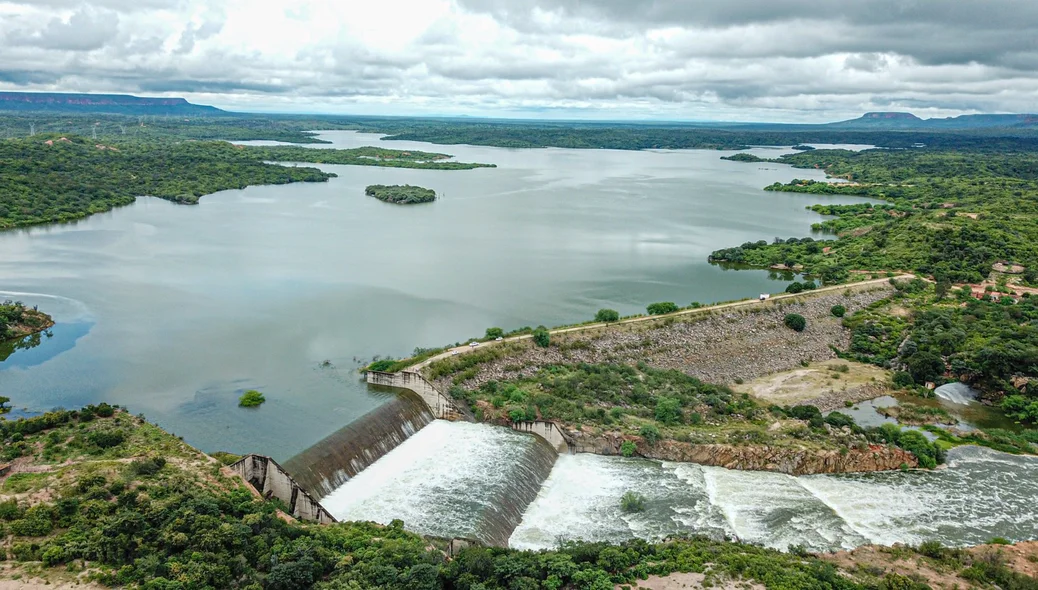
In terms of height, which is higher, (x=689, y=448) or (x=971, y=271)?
(x=971, y=271)

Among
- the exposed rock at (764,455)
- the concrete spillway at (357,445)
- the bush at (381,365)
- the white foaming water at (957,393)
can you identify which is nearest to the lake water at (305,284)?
the bush at (381,365)

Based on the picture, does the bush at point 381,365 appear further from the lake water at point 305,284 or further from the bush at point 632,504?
the bush at point 632,504

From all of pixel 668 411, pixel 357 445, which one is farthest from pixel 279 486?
pixel 668 411

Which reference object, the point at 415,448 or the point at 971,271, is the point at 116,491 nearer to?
the point at 415,448

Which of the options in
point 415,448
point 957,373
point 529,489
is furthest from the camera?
point 957,373

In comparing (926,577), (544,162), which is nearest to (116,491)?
(926,577)

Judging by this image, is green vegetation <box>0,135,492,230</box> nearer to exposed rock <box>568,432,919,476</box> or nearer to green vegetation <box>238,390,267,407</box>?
green vegetation <box>238,390,267,407</box>

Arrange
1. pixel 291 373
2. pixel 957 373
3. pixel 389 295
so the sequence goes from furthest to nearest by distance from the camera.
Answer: pixel 389 295
pixel 957 373
pixel 291 373
